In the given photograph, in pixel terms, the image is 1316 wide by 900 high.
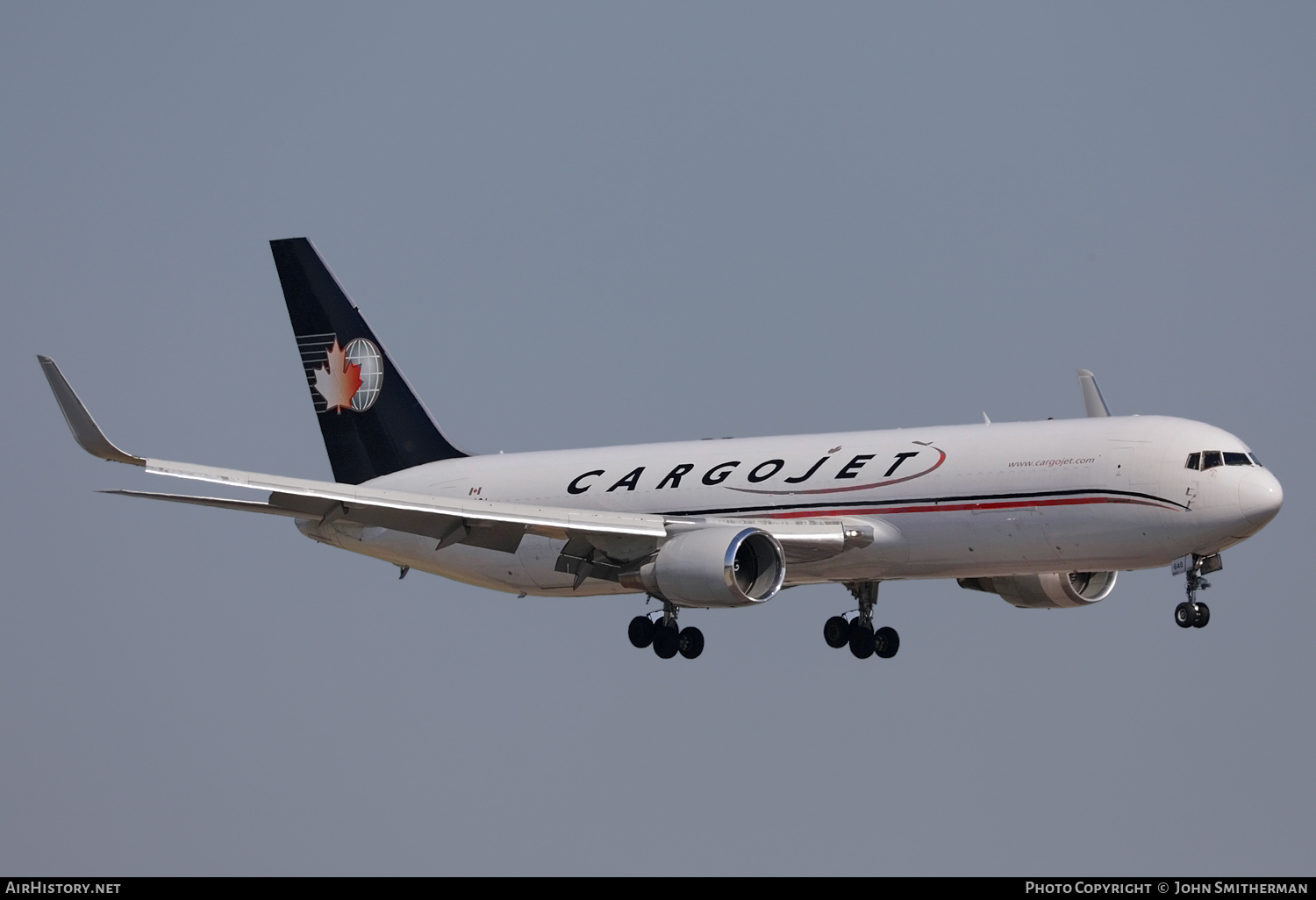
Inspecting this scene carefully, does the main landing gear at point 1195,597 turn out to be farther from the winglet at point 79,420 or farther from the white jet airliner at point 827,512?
the winglet at point 79,420

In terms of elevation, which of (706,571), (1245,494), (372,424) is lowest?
(706,571)

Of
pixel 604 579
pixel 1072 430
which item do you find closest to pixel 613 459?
pixel 604 579

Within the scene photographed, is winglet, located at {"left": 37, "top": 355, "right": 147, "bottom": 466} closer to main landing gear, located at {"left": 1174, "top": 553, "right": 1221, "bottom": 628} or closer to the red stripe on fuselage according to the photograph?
the red stripe on fuselage

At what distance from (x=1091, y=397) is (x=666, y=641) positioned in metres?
13.2

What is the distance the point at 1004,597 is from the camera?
160 ft

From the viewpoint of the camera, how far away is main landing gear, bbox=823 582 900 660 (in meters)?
48.9

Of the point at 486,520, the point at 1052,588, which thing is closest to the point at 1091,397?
the point at 1052,588

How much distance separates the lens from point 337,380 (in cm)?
5369

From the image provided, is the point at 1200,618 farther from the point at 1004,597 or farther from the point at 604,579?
the point at 604,579

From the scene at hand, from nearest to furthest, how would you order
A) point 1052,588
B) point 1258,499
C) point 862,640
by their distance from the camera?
point 1258,499 → point 1052,588 → point 862,640

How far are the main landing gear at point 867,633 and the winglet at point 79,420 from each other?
1986 centimetres

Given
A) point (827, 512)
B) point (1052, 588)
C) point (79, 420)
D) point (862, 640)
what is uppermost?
point (1052, 588)

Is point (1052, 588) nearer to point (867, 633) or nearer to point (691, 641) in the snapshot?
point (867, 633)

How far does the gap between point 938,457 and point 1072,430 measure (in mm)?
3062
